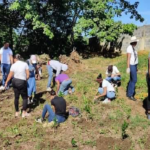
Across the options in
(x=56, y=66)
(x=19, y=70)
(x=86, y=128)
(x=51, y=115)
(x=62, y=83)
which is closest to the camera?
(x=86, y=128)

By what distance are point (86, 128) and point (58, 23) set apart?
1447 centimetres

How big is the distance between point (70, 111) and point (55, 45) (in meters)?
14.2

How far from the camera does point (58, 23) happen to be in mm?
20812

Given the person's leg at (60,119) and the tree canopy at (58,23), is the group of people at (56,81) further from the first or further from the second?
the tree canopy at (58,23)

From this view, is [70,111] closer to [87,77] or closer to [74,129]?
[74,129]

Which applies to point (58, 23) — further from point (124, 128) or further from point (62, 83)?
point (124, 128)

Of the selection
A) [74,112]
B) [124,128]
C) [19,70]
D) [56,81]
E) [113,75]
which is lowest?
[124,128]

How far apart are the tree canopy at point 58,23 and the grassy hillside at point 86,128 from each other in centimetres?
927

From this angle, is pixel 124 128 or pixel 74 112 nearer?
pixel 124 128

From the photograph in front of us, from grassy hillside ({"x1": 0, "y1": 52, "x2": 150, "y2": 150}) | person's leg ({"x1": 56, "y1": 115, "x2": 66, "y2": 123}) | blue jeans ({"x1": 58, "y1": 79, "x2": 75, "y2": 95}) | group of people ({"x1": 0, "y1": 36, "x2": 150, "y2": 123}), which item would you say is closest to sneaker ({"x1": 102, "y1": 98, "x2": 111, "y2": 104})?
group of people ({"x1": 0, "y1": 36, "x2": 150, "y2": 123})

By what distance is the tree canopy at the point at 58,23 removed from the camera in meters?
18.3

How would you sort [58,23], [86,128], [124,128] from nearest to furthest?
[124,128], [86,128], [58,23]

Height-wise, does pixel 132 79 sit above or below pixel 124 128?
above

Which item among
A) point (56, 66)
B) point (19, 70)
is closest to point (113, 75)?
point (56, 66)
